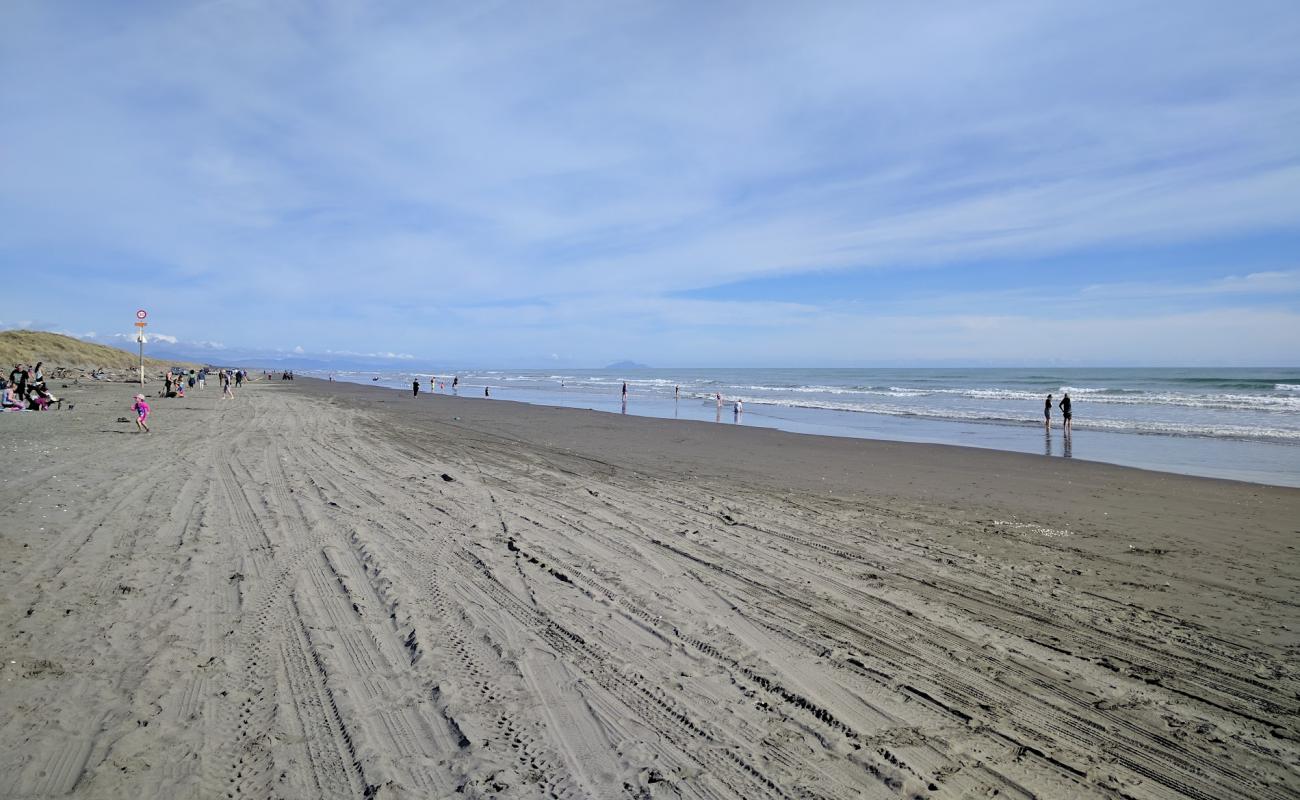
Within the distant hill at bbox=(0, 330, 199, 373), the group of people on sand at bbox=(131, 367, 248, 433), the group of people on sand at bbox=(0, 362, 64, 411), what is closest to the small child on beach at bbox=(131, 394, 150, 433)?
the group of people on sand at bbox=(131, 367, 248, 433)

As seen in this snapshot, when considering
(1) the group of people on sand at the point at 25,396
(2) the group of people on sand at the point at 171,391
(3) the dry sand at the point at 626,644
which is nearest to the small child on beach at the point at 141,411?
(2) the group of people on sand at the point at 171,391

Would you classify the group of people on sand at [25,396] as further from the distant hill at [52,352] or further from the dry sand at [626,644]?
the distant hill at [52,352]

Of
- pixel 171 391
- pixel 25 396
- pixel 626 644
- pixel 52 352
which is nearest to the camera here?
pixel 626 644

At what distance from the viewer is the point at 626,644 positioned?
4387mm

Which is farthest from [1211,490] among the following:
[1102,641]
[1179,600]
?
[1102,641]

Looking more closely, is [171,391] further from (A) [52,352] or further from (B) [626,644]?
(B) [626,644]

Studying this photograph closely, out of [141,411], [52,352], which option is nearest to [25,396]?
[141,411]

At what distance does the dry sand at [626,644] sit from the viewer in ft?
9.94

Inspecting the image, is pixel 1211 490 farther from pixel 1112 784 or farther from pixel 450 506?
pixel 450 506

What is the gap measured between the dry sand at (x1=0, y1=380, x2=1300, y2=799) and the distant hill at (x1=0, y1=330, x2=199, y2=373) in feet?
149

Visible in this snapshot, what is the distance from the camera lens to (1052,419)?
1062 inches

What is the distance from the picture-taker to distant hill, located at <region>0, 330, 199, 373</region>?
41844mm

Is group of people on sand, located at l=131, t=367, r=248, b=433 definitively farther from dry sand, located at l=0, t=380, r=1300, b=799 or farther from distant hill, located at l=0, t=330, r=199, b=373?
distant hill, located at l=0, t=330, r=199, b=373

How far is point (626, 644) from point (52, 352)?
63561mm
